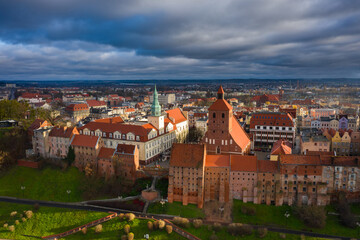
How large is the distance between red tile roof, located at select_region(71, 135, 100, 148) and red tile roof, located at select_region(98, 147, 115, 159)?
2.74 metres

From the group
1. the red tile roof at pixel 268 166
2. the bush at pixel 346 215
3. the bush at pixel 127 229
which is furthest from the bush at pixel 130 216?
the bush at pixel 346 215

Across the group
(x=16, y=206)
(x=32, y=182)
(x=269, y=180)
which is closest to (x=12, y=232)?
(x=16, y=206)

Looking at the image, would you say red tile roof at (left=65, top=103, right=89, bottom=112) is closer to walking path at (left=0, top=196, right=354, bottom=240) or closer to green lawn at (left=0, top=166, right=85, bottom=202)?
green lawn at (left=0, top=166, right=85, bottom=202)

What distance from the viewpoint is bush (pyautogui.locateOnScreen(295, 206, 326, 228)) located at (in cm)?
5903

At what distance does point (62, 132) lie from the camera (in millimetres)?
84500

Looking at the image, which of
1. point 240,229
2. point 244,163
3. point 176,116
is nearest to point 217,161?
point 244,163

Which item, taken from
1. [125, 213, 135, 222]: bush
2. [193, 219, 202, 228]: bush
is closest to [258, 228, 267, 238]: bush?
[193, 219, 202, 228]: bush

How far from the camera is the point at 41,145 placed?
286 feet

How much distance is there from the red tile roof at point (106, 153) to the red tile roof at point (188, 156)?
18.5 metres

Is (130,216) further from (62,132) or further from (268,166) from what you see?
(62,132)

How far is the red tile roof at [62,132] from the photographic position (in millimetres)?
83444

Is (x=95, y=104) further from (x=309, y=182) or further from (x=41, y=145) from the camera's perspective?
(x=309, y=182)

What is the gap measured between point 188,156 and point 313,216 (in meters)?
29.6

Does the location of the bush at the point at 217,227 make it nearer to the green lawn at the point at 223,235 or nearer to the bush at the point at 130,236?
the green lawn at the point at 223,235
